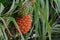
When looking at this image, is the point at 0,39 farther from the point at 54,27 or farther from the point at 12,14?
the point at 54,27

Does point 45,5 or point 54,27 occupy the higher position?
point 45,5

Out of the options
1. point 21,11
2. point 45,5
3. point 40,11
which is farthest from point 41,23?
point 21,11

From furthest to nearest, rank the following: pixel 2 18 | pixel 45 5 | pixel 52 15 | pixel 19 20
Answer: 1. pixel 52 15
2. pixel 45 5
3. pixel 19 20
4. pixel 2 18

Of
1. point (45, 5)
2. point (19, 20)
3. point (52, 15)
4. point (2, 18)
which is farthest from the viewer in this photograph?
point (52, 15)

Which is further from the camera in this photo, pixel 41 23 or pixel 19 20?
pixel 41 23

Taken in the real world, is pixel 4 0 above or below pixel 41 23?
above

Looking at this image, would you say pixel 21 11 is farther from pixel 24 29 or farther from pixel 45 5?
pixel 45 5

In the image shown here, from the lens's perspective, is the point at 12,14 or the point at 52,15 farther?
the point at 52,15
